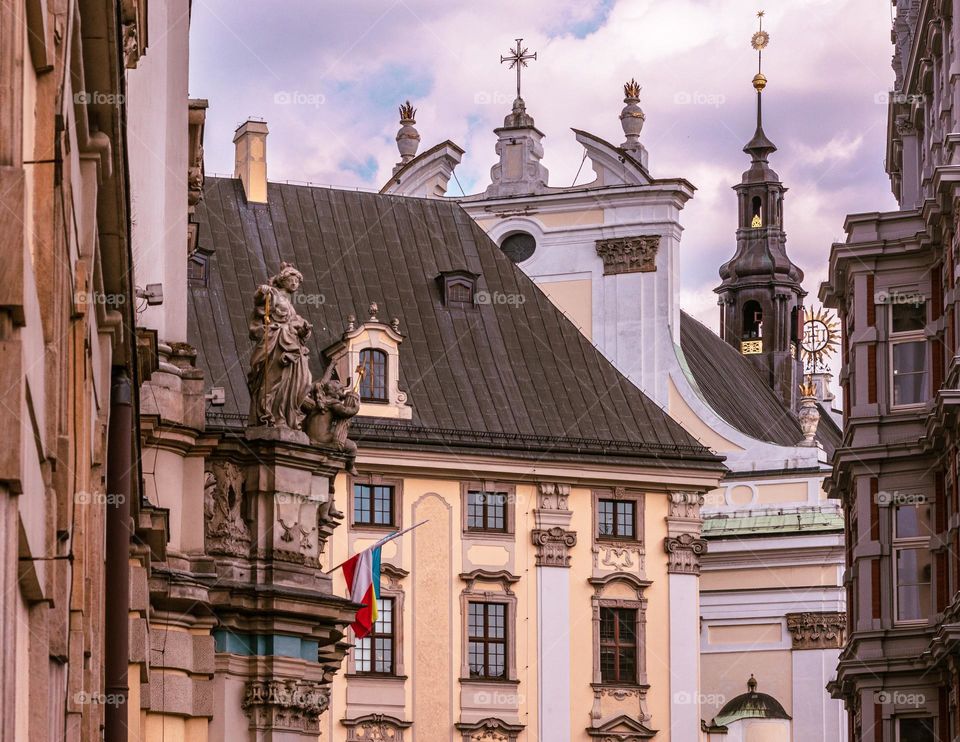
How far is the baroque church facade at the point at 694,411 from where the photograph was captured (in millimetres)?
63719

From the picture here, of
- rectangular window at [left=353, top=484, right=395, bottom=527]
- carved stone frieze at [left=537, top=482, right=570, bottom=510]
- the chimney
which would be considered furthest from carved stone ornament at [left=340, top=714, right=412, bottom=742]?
the chimney

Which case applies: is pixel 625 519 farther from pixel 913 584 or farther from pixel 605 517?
pixel 913 584

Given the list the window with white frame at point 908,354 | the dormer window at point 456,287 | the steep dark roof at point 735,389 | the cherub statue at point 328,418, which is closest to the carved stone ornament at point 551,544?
the dormer window at point 456,287

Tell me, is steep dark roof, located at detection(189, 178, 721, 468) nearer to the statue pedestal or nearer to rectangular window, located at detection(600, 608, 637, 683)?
rectangular window, located at detection(600, 608, 637, 683)

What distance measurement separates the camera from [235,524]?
105 feet

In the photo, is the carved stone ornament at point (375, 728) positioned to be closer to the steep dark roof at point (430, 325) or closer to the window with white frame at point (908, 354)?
the steep dark roof at point (430, 325)

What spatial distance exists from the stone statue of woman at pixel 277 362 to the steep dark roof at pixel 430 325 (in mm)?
19864

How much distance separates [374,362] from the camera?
55906 mm

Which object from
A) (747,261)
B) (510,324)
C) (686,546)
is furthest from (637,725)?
(747,261)

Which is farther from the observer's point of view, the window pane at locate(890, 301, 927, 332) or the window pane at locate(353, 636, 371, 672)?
the window pane at locate(353, 636, 371, 672)

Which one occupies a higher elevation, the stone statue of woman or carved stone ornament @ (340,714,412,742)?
the stone statue of woman

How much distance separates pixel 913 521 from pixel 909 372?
2.41 m

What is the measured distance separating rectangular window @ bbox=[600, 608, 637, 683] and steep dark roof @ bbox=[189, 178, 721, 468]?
12.0 ft

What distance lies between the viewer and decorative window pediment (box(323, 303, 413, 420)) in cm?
5516
